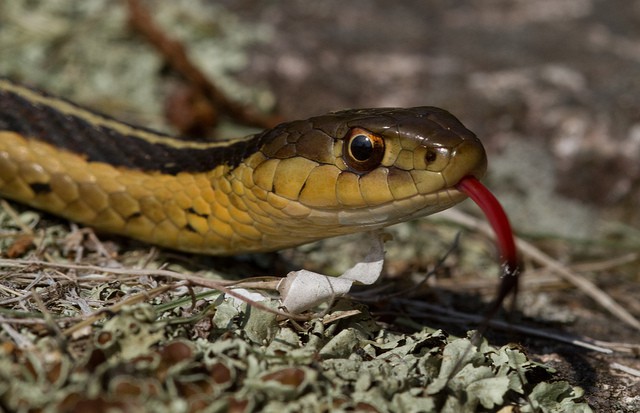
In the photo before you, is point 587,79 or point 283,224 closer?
point 283,224

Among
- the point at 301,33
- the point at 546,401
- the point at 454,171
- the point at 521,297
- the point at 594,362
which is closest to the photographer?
the point at 546,401

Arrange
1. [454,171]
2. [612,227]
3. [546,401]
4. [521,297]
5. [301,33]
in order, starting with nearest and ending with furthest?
1. [546,401]
2. [454,171]
3. [521,297]
4. [612,227]
5. [301,33]

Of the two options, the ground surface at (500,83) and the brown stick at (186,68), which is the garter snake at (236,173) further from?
the brown stick at (186,68)

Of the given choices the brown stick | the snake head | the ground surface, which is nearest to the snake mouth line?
the snake head

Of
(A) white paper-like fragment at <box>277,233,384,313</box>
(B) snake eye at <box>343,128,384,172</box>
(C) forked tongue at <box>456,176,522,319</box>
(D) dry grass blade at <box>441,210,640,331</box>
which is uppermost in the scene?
(B) snake eye at <box>343,128,384,172</box>

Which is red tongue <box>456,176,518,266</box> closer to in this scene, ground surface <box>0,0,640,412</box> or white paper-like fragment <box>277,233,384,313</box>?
white paper-like fragment <box>277,233,384,313</box>

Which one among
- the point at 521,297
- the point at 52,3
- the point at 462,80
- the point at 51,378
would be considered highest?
the point at 52,3

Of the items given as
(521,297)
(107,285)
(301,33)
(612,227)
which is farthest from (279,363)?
(301,33)

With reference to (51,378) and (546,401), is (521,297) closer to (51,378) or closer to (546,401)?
(546,401)
